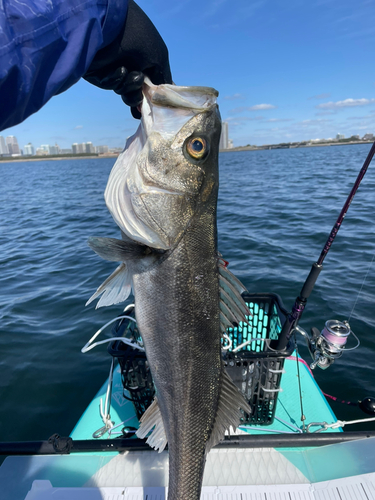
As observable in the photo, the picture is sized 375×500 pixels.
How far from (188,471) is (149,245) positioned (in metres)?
1.33

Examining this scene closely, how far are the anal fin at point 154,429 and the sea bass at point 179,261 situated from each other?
2.9 inches

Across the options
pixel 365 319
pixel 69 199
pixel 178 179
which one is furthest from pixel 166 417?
pixel 69 199

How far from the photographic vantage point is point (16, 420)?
445 cm

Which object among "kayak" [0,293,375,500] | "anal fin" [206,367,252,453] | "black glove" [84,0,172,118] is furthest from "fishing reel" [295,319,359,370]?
"black glove" [84,0,172,118]

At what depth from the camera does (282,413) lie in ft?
11.6

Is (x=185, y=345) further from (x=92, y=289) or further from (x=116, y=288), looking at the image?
(x=92, y=289)

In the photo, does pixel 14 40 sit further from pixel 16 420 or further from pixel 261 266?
pixel 261 266

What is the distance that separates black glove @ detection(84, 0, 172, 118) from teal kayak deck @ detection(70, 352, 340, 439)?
3054mm

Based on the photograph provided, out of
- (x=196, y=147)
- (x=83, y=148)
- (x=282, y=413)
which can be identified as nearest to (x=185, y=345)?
(x=196, y=147)

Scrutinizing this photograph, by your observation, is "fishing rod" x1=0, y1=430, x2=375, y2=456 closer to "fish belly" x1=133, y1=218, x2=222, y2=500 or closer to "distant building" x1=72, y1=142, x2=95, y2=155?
"fish belly" x1=133, y1=218, x2=222, y2=500

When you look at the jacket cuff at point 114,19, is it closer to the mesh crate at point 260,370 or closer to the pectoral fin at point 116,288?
the pectoral fin at point 116,288

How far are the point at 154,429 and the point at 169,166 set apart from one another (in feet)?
5.25

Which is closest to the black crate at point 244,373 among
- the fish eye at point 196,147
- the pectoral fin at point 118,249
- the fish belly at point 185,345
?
the fish belly at point 185,345

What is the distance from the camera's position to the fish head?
5.44 feet
